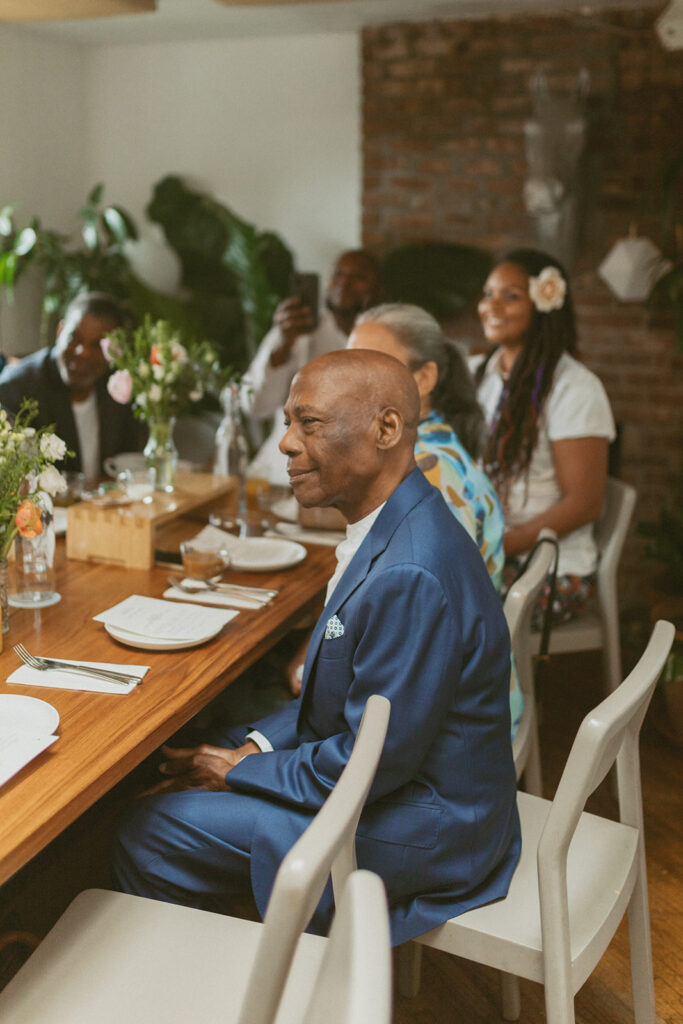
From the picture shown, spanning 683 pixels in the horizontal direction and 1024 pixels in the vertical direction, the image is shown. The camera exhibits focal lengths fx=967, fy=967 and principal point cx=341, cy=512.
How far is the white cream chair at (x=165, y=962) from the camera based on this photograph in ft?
3.61

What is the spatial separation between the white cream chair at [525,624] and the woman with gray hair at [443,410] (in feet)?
0.42

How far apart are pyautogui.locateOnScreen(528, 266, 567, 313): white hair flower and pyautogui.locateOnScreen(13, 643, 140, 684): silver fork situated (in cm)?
191

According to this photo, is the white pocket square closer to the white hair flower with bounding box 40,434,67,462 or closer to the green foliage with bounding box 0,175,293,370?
the white hair flower with bounding box 40,434,67,462

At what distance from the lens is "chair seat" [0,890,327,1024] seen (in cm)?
119

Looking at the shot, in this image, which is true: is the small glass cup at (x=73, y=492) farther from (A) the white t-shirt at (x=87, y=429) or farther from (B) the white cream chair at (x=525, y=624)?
(B) the white cream chair at (x=525, y=624)

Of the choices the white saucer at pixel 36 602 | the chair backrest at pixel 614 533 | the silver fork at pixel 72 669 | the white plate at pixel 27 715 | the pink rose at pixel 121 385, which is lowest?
the chair backrest at pixel 614 533

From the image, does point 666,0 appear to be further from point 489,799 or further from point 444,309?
point 489,799

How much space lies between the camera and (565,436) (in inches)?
112

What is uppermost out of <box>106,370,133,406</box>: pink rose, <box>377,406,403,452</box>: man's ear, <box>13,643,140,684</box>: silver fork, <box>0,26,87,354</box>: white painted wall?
<box>0,26,87,354</box>: white painted wall

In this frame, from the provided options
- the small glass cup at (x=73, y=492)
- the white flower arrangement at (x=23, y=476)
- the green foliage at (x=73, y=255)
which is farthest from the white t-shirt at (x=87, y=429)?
the green foliage at (x=73, y=255)

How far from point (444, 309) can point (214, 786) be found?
326 centimetres

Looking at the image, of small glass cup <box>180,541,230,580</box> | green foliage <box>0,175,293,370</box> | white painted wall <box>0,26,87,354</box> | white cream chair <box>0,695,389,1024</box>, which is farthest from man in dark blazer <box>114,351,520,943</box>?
white painted wall <box>0,26,87,354</box>

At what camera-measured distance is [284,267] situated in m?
4.75

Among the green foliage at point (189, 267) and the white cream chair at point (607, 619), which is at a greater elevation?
the green foliage at point (189, 267)
